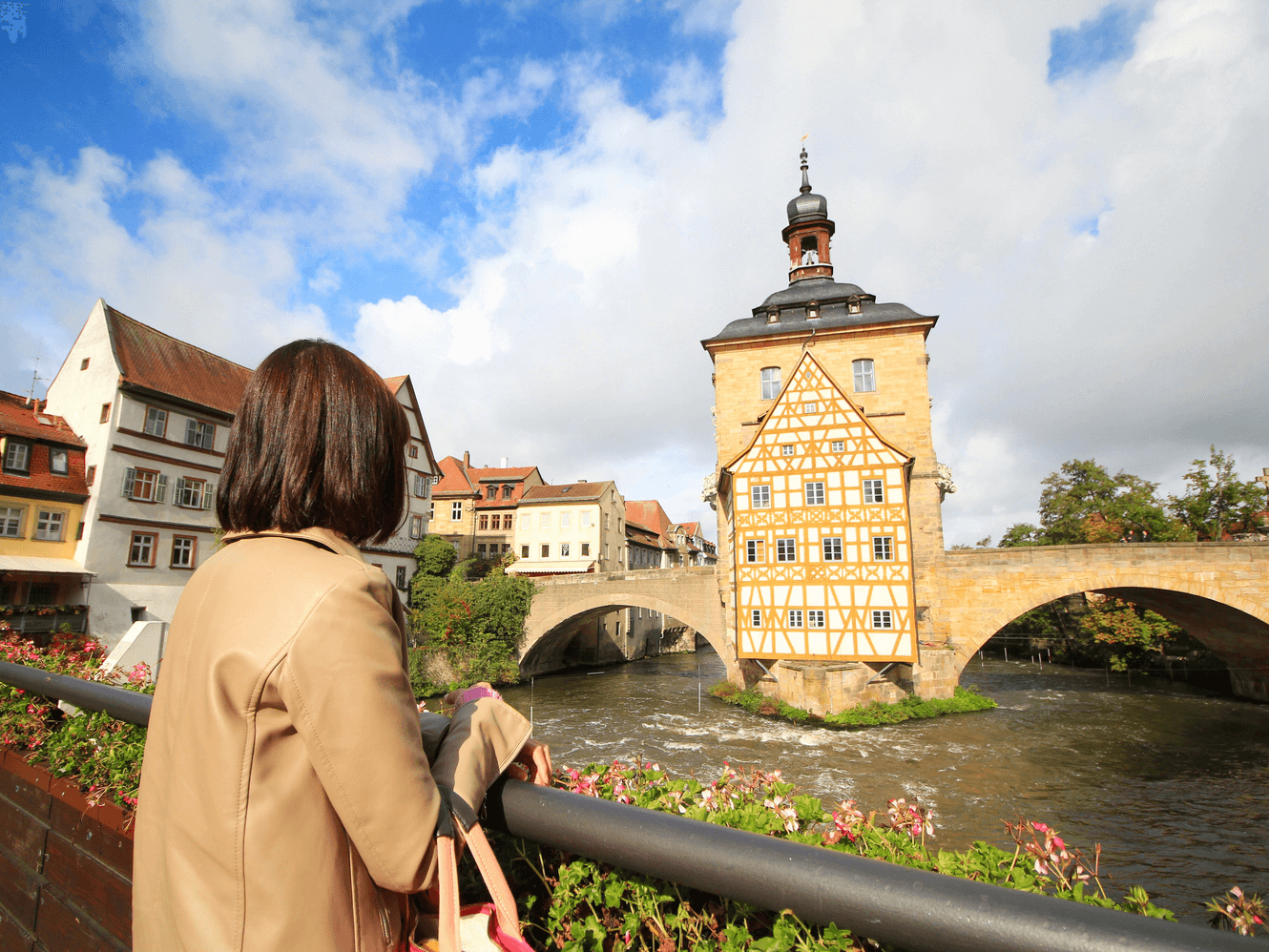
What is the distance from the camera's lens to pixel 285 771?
2.82 ft

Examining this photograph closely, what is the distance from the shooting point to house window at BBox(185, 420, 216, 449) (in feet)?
68.8

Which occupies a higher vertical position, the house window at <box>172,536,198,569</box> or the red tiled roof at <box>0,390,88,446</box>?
the red tiled roof at <box>0,390,88,446</box>

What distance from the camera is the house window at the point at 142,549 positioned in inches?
748

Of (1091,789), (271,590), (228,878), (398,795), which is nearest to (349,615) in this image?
(271,590)

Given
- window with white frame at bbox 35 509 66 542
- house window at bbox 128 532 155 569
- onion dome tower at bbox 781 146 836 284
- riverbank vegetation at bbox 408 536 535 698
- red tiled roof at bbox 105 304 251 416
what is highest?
onion dome tower at bbox 781 146 836 284

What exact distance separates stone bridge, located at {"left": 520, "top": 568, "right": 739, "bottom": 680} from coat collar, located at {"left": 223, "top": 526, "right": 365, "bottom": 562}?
21.9 m

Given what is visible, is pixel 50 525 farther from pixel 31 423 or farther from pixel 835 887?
pixel 835 887

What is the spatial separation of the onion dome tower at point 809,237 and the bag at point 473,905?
28679 millimetres

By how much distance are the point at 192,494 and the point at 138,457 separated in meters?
2.00

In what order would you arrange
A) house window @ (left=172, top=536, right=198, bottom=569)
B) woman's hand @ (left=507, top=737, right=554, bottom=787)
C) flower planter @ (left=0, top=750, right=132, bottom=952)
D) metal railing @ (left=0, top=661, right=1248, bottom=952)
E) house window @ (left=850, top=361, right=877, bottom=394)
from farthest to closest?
1. house window @ (left=850, top=361, right=877, bottom=394)
2. house window @ (left=172, top=536, right=198, bottom=569)
3. flower planter @ (left=0, top=750, right=132, bottom=952)
4. woman's hand @ (left=507, top=737, right=554, bottom=787)
5. metal railing @ (left=0, top=661, right=1248, bottom=952)

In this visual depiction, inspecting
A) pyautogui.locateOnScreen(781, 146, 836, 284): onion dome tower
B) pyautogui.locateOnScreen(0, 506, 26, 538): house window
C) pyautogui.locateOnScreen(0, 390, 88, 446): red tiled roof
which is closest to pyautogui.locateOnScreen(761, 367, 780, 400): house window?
pyautogui.locateOnScreen(781, 146, 836, 284): onion dome tower

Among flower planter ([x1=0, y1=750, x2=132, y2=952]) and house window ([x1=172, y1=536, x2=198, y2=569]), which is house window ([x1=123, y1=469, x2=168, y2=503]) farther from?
flower planter ([x1=0, y1=750, x2=132, y2=952])

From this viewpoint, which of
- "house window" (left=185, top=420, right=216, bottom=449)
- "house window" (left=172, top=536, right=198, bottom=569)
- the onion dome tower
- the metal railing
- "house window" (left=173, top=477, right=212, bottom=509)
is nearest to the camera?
the metal railing

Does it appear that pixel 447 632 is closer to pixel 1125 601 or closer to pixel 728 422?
pixel 728 422
